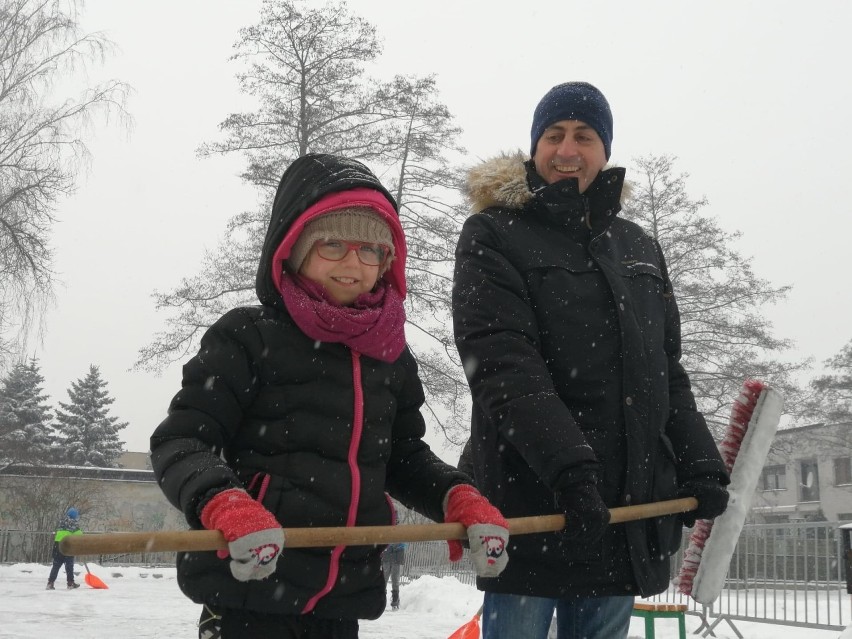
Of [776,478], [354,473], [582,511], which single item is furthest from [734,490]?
[776,478]

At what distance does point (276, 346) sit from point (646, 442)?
105 cm

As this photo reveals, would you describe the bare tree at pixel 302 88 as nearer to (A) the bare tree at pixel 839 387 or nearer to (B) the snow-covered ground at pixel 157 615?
(B) the snow-covered ground at pixel 157 615

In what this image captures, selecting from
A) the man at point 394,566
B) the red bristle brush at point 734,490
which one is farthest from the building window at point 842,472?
the red bristle brush at point 734,490

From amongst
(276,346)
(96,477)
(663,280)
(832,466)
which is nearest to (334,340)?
(276,346)

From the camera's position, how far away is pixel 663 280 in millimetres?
2824

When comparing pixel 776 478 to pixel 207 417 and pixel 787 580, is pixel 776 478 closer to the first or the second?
pixel 787 580

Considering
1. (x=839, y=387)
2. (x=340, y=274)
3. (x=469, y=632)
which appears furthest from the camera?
(x=839, y=387)

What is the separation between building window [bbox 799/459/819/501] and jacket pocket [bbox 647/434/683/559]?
149ft

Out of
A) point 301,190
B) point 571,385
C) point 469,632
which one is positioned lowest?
point 469,632

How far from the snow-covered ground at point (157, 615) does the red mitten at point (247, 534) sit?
681 cm

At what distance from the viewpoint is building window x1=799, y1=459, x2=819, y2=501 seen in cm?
4388

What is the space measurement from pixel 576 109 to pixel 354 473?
132 centimetres

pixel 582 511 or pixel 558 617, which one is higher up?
pixel 582 511

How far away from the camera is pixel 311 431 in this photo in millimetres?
2061
